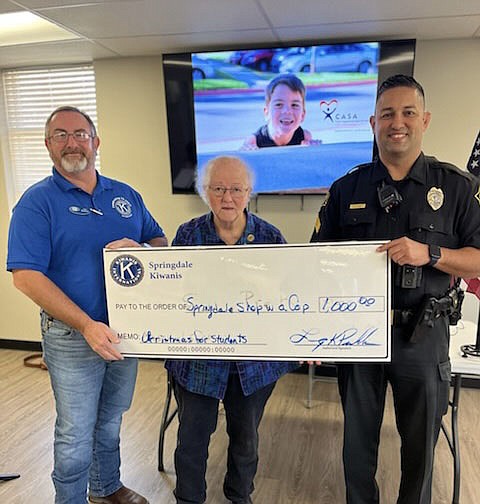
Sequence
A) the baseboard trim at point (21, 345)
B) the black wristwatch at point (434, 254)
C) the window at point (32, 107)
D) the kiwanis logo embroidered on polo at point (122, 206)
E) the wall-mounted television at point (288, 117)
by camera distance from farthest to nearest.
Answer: the baseboard trim at point (21, 345) < the window at point (32, 107) < the wall-mounted television at point (288, 117) < the kiwanis logo embroidered on polo at point (122, 206) < the black wristwatch at point (434, 254)

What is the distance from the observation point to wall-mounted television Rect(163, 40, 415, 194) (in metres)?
2.72

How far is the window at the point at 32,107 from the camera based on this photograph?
3.45 metres

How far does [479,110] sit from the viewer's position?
2820mm

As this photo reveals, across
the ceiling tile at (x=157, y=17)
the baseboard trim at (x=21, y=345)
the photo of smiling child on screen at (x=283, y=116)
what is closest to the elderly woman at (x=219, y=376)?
the ceiling tile at (x=157, y=17)

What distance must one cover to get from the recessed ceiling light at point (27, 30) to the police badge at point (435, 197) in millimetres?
2299

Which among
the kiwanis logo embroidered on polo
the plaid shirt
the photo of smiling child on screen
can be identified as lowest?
the plaid shirt

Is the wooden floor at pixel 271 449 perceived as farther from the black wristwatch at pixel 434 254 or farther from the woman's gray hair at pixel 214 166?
the woman's gray hair at pixel 214 166

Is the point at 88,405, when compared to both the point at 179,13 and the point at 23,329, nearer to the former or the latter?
the point at 179,13

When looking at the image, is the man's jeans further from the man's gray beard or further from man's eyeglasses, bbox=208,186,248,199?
man's eyeglasses, bbox=208,186,248,199

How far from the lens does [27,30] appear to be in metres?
2.74

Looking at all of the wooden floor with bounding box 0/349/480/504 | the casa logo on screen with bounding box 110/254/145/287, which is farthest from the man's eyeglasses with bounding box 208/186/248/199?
the wooden floor with bounding box 0/349/480/504

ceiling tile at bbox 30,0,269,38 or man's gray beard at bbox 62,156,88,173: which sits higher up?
ceiling tile at bbox 30,0,269,38

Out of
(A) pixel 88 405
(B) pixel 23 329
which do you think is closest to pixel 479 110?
(A) pixel 88 405

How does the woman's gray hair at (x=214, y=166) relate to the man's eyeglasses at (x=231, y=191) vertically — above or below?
above
